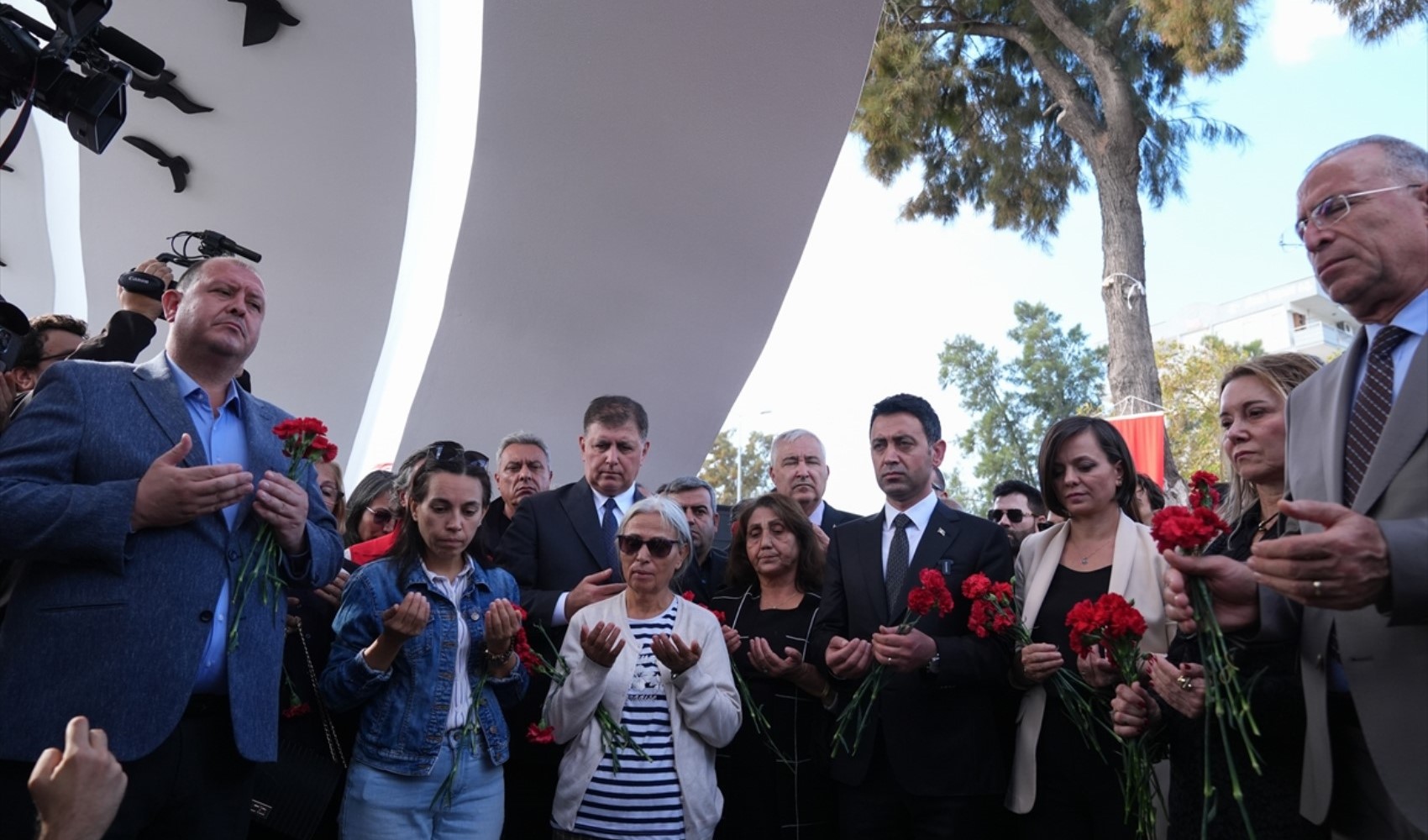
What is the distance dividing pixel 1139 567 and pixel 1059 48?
11452mm

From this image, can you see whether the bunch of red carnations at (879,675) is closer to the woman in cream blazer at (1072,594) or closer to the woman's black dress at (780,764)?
the woman's black dress at (780,764)

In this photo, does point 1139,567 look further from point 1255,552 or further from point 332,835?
point 332,835

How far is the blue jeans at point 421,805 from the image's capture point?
295cm

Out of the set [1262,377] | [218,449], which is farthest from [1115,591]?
[218,449]

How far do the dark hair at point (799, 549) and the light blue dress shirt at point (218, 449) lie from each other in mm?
1938

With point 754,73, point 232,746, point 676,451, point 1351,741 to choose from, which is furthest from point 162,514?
point 676,451

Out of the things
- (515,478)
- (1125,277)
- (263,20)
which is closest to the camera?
(515,478)

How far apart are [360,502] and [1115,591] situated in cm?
299

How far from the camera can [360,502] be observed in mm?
4477

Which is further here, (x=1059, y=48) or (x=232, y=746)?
(x=1059, y=48)

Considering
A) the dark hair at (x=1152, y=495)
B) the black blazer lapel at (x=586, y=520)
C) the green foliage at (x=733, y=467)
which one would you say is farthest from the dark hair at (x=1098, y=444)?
the green foliage at (x=733, y=467)

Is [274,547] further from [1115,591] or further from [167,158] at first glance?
[167,158]

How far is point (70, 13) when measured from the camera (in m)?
2.82

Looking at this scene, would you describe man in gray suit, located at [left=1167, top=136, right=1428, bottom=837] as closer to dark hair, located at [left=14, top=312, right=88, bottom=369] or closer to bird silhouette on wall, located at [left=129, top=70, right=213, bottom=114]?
dark hair, located at [left=14, top=312, right=88, bottom=369]
